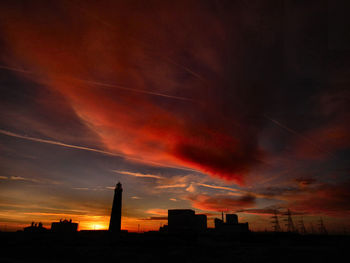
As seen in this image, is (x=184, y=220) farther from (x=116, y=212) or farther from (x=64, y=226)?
(x=64, y=226)

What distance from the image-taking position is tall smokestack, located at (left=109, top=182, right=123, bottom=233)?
59.5m

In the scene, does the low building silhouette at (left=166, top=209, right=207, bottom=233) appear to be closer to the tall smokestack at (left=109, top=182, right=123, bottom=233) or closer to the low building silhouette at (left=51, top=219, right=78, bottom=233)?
the tall smokestack at (left=109, top=182, right=123, bottom=233)

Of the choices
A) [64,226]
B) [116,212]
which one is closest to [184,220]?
[116,212]

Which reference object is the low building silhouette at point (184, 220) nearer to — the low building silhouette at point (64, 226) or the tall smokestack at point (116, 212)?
the tall smokestack at point (116, 212)

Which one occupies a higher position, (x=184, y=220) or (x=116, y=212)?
(x=116, y=212)

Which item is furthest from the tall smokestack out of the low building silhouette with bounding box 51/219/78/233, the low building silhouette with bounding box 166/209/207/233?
the low building silhouette with bounding box 51/219/78/233

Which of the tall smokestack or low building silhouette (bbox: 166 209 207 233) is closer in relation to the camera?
the tall smokestack

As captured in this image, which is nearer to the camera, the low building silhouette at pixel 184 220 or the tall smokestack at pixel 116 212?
the tall smokestack at pixel 116 212

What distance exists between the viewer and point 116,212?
61.9m

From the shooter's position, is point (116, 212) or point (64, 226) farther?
point (64, 226)

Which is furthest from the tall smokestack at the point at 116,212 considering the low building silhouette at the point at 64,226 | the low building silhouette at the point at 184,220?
the low building silhouette at the point at 64,226

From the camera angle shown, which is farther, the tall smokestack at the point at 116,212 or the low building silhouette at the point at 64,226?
the low building silhouette at the point at 64,226

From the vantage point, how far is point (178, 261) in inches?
1013

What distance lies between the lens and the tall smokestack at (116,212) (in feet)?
195
